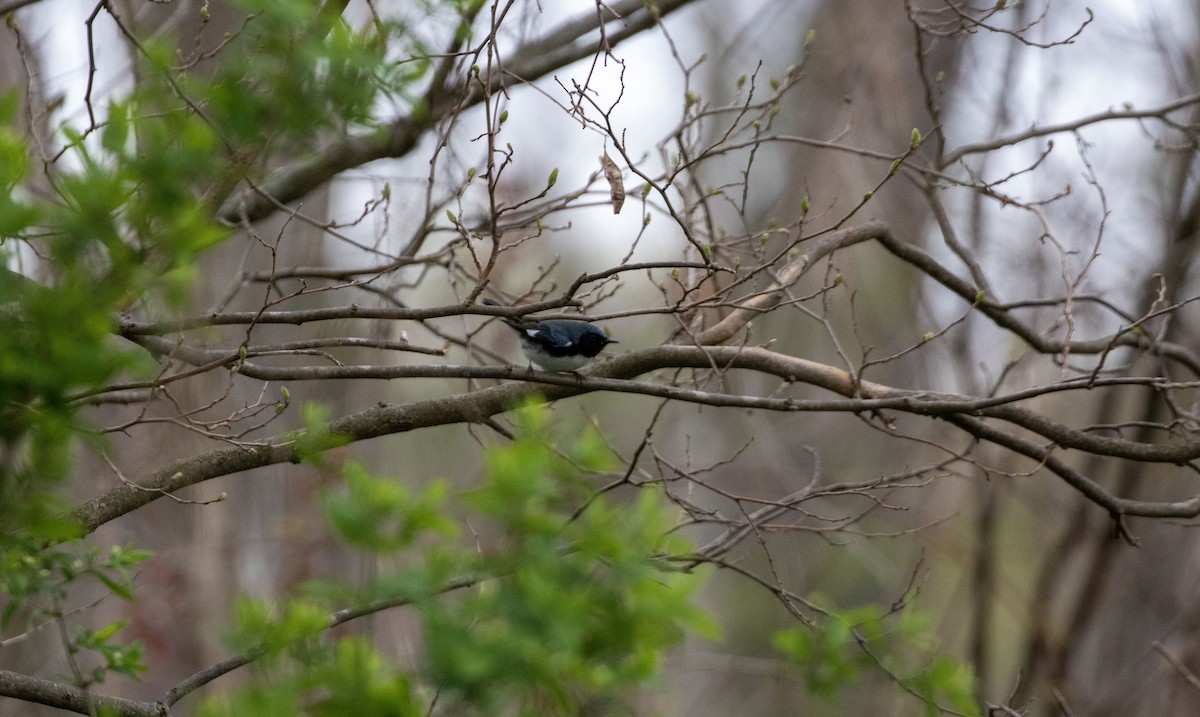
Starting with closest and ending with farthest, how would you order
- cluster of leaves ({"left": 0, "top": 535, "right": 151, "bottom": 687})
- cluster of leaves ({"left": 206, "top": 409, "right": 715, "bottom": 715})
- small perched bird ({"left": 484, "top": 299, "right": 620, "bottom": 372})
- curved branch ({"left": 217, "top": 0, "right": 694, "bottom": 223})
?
cluster of leaves ({"left": 206, "top": 409, "right": 715, "bottom": 715}), cluster of leaves ({"left": 0, "top": 535, "right": 151, "bottom": 687}), small perched bird ({"left": 484, "top": 299, "right": 620, "bottom": 372}), curved branch ({"left": 217, "top": 0, "right": 694, "bottom": 223})

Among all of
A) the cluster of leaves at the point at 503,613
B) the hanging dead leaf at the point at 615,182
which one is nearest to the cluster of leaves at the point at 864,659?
the hanging dead leaf at the point at 615,182

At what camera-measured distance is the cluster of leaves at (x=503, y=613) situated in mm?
1791

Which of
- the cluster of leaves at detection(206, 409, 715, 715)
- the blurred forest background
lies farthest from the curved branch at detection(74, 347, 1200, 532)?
the cluster of leaves at detection(206, 409, 715, 715)

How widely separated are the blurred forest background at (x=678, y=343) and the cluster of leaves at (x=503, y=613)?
5cm

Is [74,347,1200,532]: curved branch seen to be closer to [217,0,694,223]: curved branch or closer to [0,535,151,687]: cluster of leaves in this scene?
[0,535,151,687]: cluster of leaves

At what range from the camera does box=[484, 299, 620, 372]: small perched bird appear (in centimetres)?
512

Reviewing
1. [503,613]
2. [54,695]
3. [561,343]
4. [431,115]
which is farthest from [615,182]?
[54,695]

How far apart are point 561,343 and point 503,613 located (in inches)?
133

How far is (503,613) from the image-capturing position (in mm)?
1855

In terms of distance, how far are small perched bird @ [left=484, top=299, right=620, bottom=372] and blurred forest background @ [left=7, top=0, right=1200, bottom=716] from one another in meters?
0.25

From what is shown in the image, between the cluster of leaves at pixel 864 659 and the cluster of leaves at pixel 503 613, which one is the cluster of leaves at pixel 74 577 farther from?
the cluster of leaves at pixel 864 659

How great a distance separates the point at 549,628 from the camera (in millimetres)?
1798

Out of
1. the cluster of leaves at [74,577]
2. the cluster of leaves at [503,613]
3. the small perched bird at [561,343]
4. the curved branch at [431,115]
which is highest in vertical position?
the curved branch at [431,115]

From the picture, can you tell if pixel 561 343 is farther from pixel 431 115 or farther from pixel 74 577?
pixel 74 577
